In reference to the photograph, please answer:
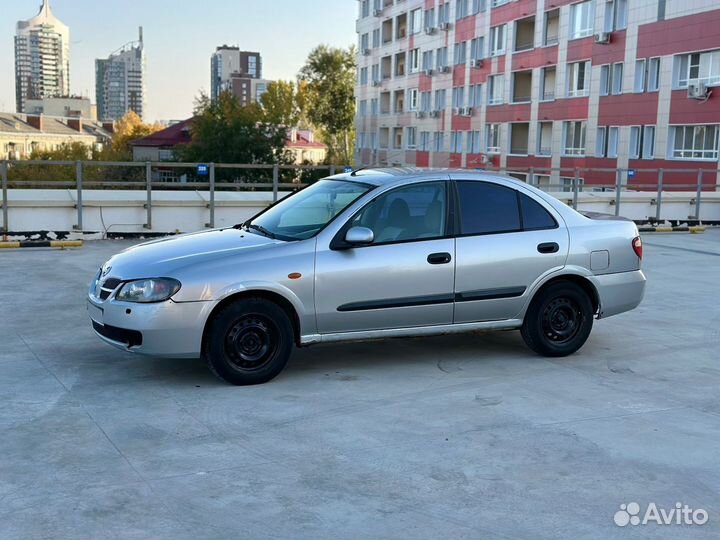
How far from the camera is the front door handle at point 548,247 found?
23.5 ft

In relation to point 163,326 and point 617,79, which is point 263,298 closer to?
point 163,326

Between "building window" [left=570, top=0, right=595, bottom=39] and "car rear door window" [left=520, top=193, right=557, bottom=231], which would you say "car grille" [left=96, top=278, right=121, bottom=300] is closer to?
"car rear door window" [left=520, top=193, right=557, bottom=231]

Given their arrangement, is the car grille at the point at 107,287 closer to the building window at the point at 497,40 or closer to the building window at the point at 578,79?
the building window at the point at 578,79

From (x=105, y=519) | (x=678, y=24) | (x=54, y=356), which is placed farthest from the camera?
(x=678, y=24)

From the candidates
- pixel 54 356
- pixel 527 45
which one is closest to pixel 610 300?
pixel 54 356

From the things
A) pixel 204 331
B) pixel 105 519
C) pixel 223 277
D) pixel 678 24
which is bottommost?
pixel 105 519

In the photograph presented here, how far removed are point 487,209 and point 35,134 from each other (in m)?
127

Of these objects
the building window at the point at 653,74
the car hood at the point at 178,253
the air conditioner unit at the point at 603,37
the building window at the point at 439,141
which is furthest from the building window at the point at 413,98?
the car hood at the point at 178,253

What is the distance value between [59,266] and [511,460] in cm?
917

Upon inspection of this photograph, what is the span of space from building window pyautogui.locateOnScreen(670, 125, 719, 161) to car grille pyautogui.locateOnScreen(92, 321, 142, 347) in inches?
1232

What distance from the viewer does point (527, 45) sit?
49625mm

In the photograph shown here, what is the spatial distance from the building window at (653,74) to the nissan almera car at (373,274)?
31.9 m

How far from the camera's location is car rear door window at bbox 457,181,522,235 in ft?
23.0

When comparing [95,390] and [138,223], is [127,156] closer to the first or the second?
[138,223]
